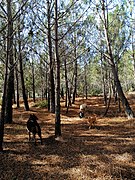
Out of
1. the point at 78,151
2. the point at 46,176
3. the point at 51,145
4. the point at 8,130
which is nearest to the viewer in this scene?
the point at 46,176

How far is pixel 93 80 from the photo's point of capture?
247 ft

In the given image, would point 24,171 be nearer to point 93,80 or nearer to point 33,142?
point 33,142

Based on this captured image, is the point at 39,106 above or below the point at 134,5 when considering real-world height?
below

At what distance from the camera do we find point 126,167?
724 cm

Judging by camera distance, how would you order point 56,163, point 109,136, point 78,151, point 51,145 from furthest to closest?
point 109,136
point 51,145
point 78,151
point 56,163

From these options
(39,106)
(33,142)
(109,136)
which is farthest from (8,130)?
(39,106)

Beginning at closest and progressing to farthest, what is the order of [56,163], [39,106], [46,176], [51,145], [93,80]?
[46,176]
[56,163]
[51,145]
[39,106]
[93,80]

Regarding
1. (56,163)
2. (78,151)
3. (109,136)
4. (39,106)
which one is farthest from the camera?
(39,106)

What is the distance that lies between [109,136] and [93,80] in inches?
2535

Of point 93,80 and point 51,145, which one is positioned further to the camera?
point 93,80

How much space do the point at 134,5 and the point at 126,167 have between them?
16.0 meters

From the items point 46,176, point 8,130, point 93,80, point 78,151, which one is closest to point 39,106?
point 8,130

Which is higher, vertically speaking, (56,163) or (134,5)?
(134,5)

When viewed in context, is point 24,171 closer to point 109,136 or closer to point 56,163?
point 56,163
